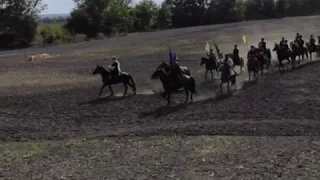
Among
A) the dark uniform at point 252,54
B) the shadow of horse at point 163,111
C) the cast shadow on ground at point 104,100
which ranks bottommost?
the shadow of horse at point 163,111

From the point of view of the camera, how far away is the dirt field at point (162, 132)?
43.6 feet

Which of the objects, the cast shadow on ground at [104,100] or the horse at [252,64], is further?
the horse at [252,64]

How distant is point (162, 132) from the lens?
1784 centimetres

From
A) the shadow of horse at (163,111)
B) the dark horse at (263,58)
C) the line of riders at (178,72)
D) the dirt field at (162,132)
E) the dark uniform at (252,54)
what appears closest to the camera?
the dirt field at (162,132)

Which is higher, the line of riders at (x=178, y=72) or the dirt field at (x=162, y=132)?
the line of riders at (x=178, y=72)

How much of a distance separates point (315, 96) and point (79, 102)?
9.30 m

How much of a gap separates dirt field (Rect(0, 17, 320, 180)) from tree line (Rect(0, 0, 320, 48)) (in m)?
50.9

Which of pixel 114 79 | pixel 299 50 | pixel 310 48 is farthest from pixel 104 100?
pixel 310 48

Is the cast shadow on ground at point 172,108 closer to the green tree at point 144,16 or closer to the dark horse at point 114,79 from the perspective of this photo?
the dark horse at point 114,79

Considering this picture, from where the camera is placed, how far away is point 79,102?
24562 mm

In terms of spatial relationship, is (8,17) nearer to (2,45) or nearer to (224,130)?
(2,45)

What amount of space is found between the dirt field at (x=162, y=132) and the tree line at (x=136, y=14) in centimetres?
5093

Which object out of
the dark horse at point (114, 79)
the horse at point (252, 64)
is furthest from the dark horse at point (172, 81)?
the horse at point (252, 64)

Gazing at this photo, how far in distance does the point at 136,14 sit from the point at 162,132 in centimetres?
9018
